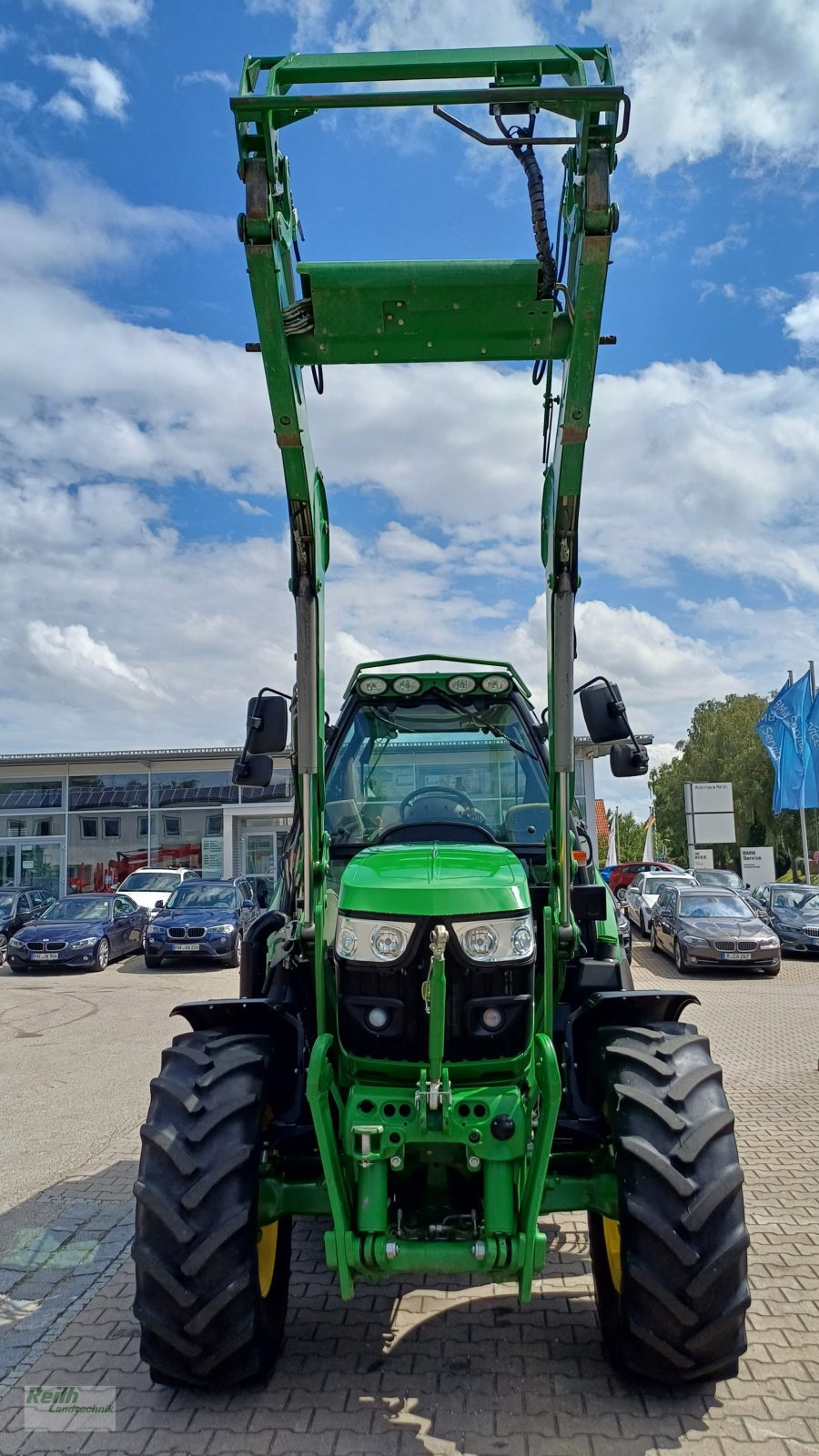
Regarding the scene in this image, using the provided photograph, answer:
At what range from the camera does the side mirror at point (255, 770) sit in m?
5.05

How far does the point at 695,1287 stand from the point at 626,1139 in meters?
0.49

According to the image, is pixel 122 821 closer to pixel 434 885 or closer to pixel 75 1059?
pixel 75 1059

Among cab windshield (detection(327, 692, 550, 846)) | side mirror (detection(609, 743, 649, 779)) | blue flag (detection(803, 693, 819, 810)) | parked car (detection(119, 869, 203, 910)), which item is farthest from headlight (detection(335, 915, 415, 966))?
blue flag (detection(803, 693, 819, 810))

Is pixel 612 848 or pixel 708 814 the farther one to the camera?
pixel 612 848

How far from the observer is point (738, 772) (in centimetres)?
5350

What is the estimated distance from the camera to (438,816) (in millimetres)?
5227

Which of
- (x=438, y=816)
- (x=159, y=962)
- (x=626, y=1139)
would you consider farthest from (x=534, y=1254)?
(x=159, y=962)

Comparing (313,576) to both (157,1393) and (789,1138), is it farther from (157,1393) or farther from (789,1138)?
(789,1138)

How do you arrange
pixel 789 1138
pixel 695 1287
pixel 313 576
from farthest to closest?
pixel 789 1138, pixel 313 576, pixel 695 1287

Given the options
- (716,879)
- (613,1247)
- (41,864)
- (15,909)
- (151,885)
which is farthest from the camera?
(41,864)

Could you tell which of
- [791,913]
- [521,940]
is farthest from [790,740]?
[521,940]

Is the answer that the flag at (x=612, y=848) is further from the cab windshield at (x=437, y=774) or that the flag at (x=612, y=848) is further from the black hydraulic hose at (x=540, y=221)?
the black hydraulic hose at (x=540, y=221)

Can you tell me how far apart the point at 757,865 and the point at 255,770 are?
31768 millimetres

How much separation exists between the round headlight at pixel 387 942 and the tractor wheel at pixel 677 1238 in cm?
97
